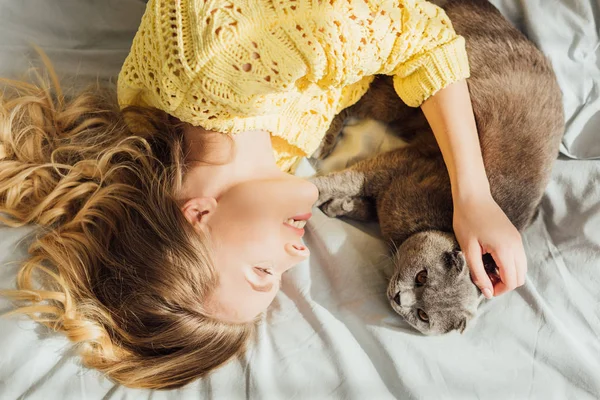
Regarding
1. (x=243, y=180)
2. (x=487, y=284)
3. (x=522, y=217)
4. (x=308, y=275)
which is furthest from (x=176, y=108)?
(x=522, y=217)

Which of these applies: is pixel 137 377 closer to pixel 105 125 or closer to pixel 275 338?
pixel 275 338

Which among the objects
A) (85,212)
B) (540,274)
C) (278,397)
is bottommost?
(278,397)

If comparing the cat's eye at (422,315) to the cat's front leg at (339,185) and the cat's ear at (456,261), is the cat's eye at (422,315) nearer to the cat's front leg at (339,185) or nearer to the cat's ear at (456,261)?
the cat's ear at (456,261)

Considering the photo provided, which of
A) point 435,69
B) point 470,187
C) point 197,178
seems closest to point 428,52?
point 435,69

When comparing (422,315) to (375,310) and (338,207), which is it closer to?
(375,310)

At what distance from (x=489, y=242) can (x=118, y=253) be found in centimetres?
72

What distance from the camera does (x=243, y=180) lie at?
3.34 ft

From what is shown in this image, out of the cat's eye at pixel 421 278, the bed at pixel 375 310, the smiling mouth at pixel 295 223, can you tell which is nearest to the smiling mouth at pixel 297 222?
the smiling mouth at pixel 295 223

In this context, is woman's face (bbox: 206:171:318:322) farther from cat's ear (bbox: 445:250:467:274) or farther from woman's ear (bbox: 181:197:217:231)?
cat's ear (bbox: 445:250:467:274)

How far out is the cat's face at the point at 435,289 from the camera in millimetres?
1076

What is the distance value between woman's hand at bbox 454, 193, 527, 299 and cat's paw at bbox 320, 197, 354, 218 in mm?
265

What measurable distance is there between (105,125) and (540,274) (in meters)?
1.02

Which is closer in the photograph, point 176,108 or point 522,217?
point 176,108

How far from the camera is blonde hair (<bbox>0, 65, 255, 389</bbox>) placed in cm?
95
